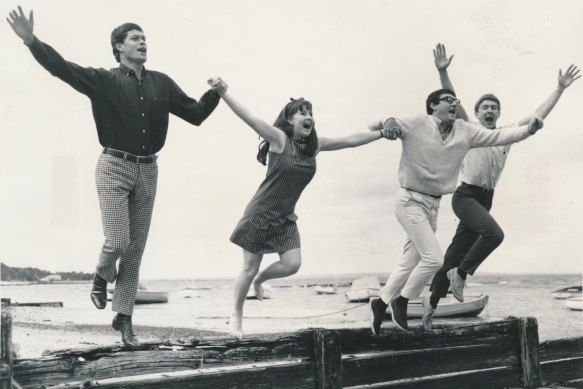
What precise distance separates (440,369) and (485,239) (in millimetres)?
1312

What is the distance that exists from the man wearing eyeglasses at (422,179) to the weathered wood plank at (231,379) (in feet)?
2.81

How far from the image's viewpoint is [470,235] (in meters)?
6.68

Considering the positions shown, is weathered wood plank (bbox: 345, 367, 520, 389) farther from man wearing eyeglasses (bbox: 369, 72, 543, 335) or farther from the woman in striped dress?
the woman in striped dress

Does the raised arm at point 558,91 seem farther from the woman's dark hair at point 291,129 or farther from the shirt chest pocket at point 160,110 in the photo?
the shirt chest pocket at point 160,110

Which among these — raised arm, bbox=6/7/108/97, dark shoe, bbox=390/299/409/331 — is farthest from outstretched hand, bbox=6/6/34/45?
dark shoe, bbox=390/299/409/331

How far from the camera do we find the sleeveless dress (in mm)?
5309

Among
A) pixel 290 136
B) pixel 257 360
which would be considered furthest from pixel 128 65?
pixel 257 360

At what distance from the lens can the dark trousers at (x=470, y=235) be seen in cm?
627

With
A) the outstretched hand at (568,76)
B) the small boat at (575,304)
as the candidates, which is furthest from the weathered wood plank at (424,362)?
the small boat at (575,304)

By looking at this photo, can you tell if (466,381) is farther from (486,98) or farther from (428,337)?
(486,98)

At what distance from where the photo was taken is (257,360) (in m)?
5.15

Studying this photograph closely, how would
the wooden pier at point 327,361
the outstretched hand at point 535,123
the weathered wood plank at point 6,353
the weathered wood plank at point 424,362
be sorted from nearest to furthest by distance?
the weathered wood plank at point 6,353, the wooden pier at point 327,361, the outstretched hand at point 535,123, the weathered wood plank at point 424,362

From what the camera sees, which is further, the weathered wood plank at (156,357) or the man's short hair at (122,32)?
the man's short hair at (122,32)


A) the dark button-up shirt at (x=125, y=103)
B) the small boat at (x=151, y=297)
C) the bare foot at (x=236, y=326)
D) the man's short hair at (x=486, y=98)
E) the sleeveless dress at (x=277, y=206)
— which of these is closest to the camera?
the dark button-up shirt at (x=125, y=103)
